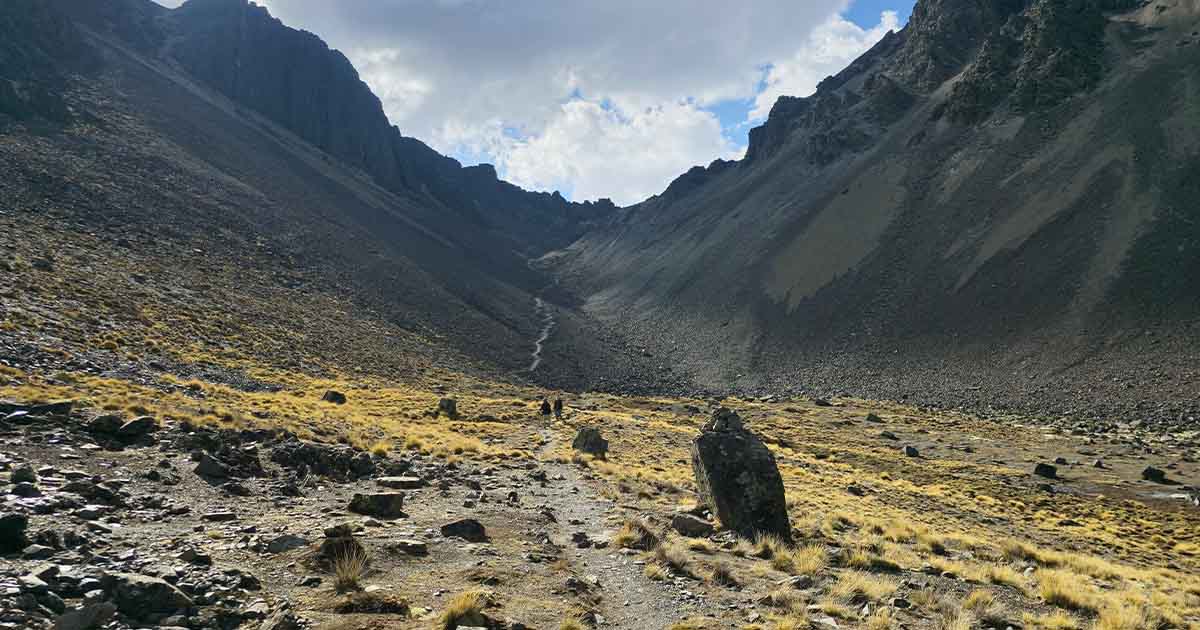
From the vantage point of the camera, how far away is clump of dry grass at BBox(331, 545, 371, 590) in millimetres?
8523

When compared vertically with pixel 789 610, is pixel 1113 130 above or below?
above

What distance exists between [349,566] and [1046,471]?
37.0 m

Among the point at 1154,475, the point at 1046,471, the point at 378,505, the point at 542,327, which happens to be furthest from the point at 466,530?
the point at 542,327

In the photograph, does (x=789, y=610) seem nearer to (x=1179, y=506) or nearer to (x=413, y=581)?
(x=413, y=581)

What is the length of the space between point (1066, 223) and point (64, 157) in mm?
101779

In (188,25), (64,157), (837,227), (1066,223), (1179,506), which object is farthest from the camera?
(188,25)

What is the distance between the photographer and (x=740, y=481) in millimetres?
15914

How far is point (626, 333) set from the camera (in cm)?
10025

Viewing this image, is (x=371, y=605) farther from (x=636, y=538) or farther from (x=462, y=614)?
(x=636, y=538)

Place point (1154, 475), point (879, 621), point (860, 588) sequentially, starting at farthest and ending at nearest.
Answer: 1. point (1154, 475)
2. point (860, 588)
3. point (879, 621)

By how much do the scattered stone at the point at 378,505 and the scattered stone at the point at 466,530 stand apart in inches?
57.3

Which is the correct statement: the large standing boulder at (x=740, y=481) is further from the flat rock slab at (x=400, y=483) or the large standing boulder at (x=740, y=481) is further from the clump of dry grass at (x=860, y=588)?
the flat rock slab at (x=400, y=483)

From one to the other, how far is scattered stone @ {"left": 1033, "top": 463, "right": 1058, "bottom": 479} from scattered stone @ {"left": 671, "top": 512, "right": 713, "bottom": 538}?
91.4 feet

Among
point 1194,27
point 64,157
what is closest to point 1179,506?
point 64,157
